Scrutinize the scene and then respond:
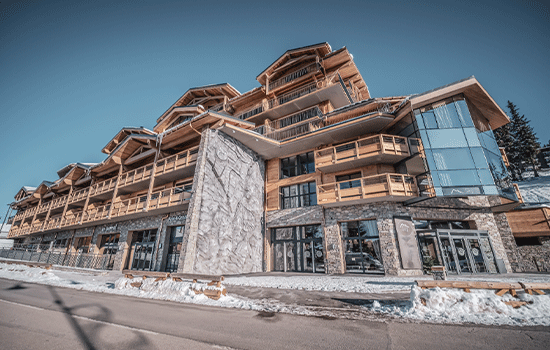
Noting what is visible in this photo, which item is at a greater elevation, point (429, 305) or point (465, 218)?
point (465, 218)

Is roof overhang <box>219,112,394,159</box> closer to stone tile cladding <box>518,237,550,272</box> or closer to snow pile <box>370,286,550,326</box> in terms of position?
snow pile <box>370,286,550,326</box>

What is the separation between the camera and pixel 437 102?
47.4ft

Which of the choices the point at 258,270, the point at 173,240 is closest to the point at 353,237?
the point at 258,270

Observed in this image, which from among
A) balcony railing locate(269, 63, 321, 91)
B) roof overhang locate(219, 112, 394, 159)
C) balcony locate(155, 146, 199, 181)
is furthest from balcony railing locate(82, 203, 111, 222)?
balcony railing locate(269, 63, 321, 91)

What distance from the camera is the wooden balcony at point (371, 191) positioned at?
1314 cm

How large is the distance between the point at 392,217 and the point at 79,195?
3172 cm

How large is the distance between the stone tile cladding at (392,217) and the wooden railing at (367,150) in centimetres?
329

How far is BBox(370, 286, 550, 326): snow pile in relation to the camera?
14.6 ft

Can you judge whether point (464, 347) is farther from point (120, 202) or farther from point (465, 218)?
point (120, 202)

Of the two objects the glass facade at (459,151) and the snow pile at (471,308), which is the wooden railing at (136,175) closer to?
the snow pile at (471,308)

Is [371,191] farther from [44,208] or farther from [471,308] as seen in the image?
[44,208]

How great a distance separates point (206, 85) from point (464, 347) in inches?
1098

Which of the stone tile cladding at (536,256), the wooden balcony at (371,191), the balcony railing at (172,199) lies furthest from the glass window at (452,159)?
the balcony railing at (172,199)

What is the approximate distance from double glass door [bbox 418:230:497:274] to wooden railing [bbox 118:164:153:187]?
2096 cm
